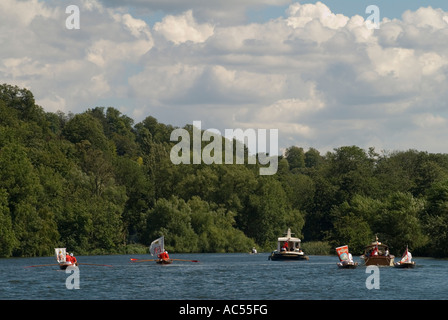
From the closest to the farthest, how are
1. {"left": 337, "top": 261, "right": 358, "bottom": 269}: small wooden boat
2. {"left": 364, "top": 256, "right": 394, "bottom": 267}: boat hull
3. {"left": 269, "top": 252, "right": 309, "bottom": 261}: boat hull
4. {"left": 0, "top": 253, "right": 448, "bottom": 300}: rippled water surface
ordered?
{"left": 0, "top": 253, "right": 448, "bottom": 300}: rippled water surface < {"left": 337, "top": 261, "right": 358, "bottom": 269}: small wooden boat < {"left": 364, "top": 256, "right": 394, "bottom": 267}: boat hull < {"left": 269, "top": 252, "right": 309, "bottom": 261}: boat hull

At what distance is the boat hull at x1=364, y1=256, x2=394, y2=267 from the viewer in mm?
91250

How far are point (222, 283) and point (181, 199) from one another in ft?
252

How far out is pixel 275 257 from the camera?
11400 centimetres

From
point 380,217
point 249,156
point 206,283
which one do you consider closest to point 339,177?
point 249,156

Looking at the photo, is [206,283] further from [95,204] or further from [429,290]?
[95,204]

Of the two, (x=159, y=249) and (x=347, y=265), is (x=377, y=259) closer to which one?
(x=347, y=265)

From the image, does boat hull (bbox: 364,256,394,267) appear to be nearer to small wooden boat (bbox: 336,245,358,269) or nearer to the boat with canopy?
small wooden boat (bbox: 336,245,358,269)
